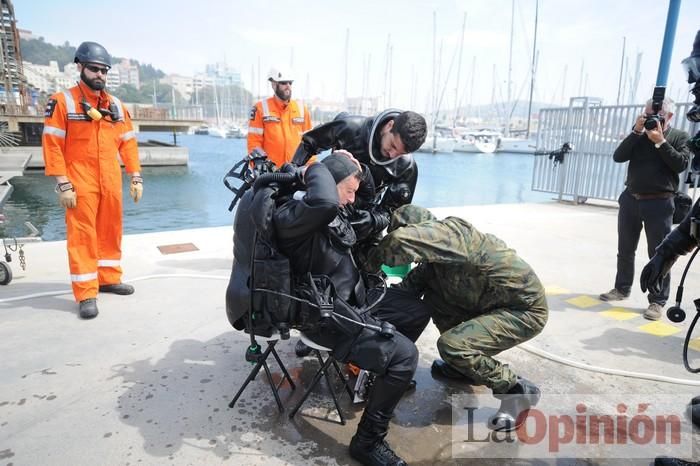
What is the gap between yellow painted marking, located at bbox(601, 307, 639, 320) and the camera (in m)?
3.59

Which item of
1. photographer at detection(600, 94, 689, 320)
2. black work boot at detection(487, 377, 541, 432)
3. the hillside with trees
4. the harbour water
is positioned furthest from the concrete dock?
the hillside with trees

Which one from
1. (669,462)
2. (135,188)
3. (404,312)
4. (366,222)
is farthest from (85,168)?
(669,462)

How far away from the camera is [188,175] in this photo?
83.3 feet

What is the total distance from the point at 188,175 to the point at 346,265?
2535 cm

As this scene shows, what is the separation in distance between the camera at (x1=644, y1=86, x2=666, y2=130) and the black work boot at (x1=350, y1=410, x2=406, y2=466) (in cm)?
307

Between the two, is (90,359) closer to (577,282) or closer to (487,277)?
(487,277)

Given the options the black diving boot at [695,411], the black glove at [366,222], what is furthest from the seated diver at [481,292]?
the black diving boot at [695,411]

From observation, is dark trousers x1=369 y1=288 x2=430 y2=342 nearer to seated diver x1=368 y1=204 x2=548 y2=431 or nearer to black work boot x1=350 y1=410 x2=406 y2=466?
seated diver x1=368 y1=204 x2=548 y2=431

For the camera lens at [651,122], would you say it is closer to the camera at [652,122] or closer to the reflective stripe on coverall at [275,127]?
the camera at [652,122]

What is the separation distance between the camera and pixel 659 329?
11.1 feet

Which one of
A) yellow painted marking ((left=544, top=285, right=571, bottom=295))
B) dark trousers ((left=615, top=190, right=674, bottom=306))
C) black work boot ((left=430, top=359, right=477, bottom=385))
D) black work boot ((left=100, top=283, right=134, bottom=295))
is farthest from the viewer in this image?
yellow painted marking ((left=544, top=285, right=571, bottom=295))

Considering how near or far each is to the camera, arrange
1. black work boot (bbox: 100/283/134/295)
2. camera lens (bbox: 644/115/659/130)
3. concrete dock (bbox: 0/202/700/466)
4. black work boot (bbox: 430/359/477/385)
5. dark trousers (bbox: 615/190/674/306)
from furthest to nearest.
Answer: black work boot (bbox: 100/283/134/295) → dark trousers (bbox: 615/190/674/306) → camera lens (bbox: 644/115/659/130) → black work boot (bbox: 430/359/477/385) → concrete dock (bbox: 0/202/700/466)

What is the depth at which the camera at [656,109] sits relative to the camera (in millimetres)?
3359

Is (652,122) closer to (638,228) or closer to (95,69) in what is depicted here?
(638,228)
